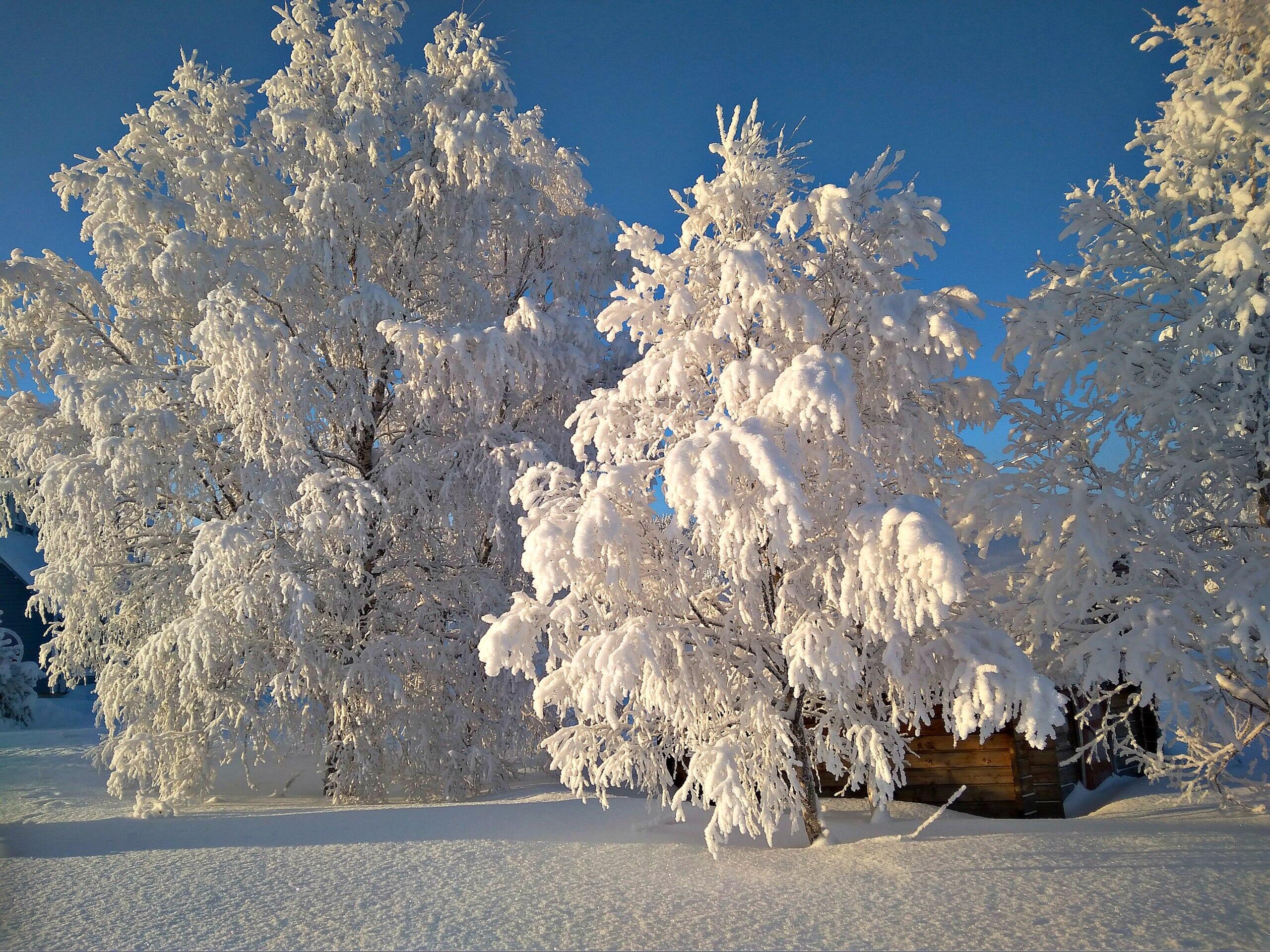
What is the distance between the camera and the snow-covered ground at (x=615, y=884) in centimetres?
415

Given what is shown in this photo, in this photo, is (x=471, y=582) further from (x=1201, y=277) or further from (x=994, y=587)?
(x=1201, y=277)

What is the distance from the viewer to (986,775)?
350 inches

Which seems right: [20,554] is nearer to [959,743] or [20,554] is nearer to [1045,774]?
[959,743]

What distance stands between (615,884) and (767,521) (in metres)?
2.53

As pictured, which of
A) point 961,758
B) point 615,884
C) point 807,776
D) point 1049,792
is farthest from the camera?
point 1049,792

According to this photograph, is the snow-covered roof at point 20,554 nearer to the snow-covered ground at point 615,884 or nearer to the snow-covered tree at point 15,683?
the snow-covered tree at point 15,683

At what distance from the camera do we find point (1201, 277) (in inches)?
265

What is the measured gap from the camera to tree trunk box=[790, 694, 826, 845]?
249 inches

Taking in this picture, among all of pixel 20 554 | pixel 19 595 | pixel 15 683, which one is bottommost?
pixel 15 683

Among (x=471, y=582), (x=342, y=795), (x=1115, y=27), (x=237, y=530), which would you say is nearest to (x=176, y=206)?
(x=237, y=530)

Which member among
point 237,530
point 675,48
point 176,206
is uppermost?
point 675,48

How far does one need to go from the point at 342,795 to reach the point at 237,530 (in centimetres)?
345

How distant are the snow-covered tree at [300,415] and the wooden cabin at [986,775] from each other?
4.81 m

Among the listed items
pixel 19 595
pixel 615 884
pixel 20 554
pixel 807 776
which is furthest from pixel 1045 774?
pixel 20 554
